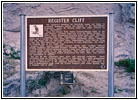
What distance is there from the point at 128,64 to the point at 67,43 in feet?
9.81

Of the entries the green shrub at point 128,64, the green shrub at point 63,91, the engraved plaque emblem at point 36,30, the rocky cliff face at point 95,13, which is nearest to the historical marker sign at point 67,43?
the engraved plaque emblem at point 36,30

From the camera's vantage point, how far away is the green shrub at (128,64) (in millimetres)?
7504

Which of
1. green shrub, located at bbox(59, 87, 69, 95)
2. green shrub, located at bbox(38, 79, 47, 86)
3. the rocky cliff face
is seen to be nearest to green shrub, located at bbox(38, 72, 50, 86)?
green shrub, located at bbox(38, 79, 47, 86)

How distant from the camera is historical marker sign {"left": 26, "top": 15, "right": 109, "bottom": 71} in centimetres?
530

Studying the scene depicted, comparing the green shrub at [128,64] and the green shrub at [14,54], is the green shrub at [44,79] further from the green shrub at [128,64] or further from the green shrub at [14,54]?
the green shrub at [128,64]

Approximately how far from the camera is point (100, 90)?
23.0 feet

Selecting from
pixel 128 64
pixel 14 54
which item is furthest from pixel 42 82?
pixel 128 64

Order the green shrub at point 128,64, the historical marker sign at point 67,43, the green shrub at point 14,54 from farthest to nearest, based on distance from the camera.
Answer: the green shrub at point 14,54 < the green shrub at point 128,64 < the historical marker sign at point 67,43

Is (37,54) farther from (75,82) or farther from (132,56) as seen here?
(132,56)

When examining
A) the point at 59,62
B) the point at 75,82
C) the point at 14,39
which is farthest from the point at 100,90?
the point at 14,39

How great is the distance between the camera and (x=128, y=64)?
7.60m

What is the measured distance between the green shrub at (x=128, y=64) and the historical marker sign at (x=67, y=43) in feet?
8.20

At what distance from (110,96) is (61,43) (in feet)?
5.32

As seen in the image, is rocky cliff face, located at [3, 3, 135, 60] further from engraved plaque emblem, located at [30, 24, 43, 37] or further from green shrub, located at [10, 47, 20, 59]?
engraved plaque emblem, located at [30, 24, 43, 37]
